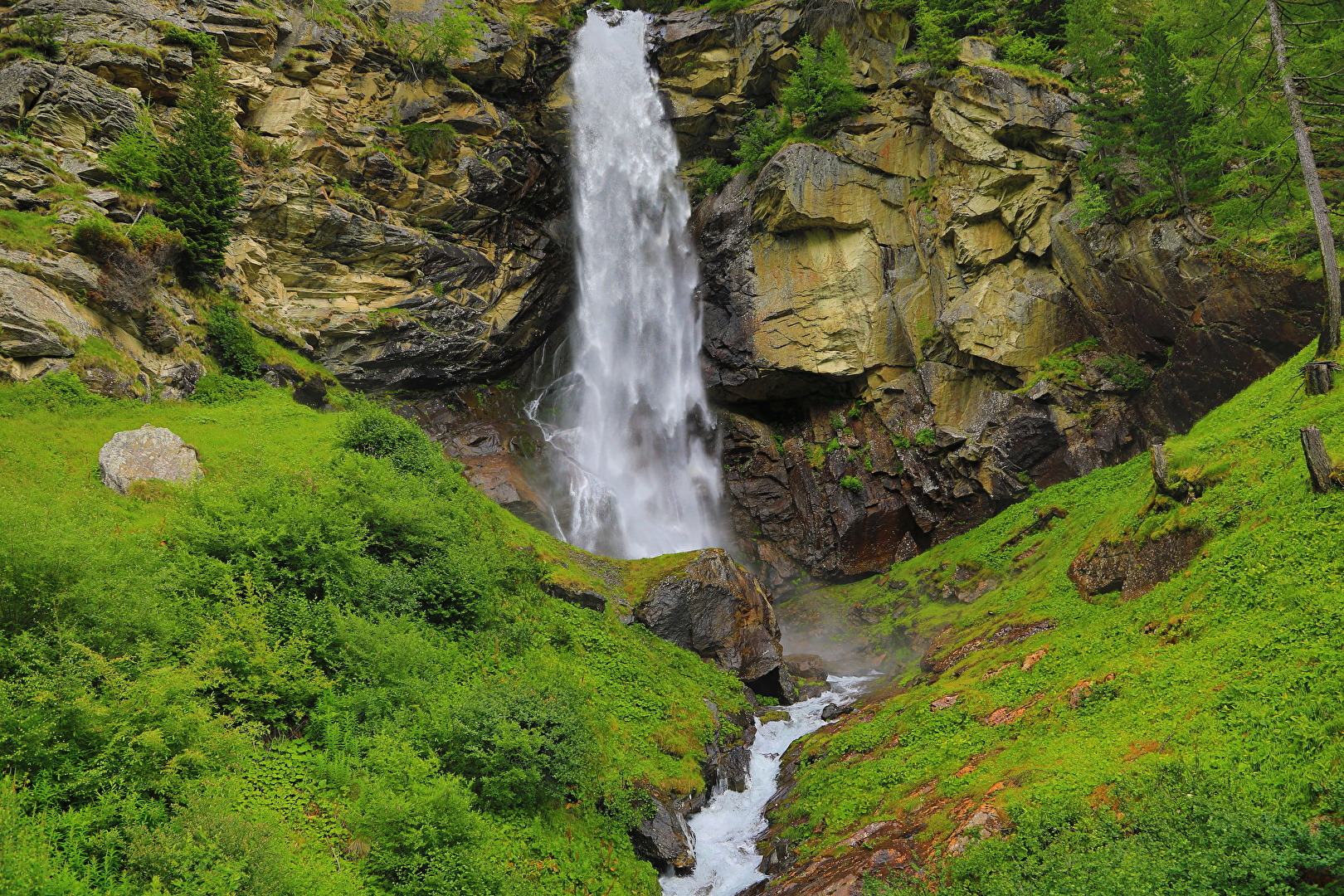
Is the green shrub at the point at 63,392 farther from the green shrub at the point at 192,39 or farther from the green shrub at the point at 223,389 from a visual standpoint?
the green shrub at the point at 192,39

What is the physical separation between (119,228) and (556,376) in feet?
64.4

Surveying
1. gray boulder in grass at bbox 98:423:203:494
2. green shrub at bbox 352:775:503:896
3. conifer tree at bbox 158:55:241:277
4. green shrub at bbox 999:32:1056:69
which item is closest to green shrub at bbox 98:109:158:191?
conifer tree at bbox 158:55:241:277

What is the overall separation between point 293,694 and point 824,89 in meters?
35.3

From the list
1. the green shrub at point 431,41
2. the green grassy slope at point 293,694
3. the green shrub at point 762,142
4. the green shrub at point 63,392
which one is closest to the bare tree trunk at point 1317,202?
the green grassy slope at point 293,694

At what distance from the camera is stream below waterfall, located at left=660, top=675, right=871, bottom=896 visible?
1313cm

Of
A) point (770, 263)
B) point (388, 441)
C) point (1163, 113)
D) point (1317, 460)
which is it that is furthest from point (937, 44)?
point (388, 441)

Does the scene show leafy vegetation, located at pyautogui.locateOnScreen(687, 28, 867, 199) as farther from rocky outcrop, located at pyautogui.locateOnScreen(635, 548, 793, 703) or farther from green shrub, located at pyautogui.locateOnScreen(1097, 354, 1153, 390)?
rocky outcrop, located at pyautogui.locateOnScreen(635, 548, 793, 703)

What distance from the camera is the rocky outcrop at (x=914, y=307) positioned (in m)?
26.4

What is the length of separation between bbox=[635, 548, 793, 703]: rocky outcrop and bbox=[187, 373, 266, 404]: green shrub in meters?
14.7

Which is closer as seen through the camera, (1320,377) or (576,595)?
(1320,377)

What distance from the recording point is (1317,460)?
36.7 feet

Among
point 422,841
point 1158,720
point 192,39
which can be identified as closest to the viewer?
point 422,841

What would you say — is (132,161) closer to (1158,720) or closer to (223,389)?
(223,389)

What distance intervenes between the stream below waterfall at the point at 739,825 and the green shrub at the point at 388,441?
440 inches
